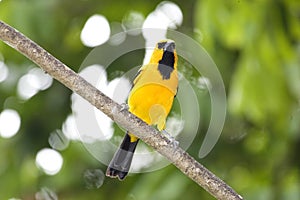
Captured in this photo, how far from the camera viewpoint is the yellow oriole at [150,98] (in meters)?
3.95

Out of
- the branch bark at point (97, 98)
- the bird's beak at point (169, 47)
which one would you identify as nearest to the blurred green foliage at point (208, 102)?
the bird's beak at point (169, 47)

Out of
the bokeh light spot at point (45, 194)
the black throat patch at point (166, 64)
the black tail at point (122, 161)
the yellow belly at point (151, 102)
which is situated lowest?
the black tail at point (122, 161)

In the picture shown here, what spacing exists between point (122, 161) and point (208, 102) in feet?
3.51

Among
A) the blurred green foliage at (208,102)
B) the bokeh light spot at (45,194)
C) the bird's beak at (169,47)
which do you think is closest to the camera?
the bird's beak at (169,47)

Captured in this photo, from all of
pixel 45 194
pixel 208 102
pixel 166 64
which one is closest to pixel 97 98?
pixel 166 64

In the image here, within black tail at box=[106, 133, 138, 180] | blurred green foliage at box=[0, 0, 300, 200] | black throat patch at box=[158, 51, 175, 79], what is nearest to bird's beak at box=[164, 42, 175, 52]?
black throat patch at box=[158, 51, 175, 79]

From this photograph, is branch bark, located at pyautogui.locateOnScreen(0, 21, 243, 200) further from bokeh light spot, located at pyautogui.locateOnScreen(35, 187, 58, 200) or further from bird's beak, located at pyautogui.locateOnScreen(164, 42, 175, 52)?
bokeh light spot, located at pyautogui.locateOnScreen(35, 187, 58, 200)

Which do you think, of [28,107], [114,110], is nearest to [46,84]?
[28,107]

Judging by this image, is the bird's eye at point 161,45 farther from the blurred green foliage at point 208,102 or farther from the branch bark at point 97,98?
the branch bark at point 97,98

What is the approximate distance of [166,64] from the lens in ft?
13.6

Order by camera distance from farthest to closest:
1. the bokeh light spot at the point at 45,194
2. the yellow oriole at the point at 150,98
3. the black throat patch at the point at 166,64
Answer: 1. the bokeh light spot at the point at 45,194
2. the black throat patch at the point at 166,64
3. the yellow oriole at the point at 150,98

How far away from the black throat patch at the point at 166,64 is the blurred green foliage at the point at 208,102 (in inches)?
11.0

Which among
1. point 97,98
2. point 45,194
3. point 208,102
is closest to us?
point 97,98

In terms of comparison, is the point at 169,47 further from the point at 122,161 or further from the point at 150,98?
the point at 122,161
